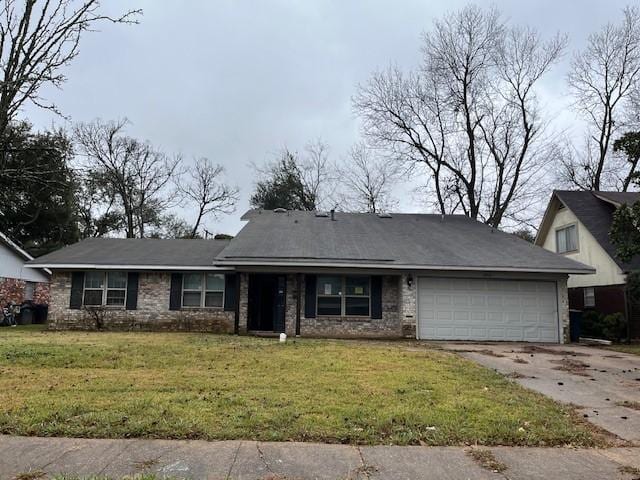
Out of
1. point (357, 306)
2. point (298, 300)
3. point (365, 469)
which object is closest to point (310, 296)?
point (298, 300)

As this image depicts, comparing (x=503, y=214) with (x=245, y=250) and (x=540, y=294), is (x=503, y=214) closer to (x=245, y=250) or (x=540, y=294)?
(x=540, y=294)

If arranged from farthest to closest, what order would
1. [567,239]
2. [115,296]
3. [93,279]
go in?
[567,239] → [93,279] → [115,296]

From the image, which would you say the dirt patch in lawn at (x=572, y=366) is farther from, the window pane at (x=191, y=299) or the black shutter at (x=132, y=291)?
the black shutter at (x=132, y=291)

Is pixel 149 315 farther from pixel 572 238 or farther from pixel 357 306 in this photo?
pixel 572 238

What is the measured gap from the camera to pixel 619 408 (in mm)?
6418

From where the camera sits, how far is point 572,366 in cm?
997

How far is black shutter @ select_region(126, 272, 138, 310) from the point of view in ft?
54.3

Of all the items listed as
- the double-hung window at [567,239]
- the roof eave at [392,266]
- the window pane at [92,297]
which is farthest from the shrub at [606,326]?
the window pane at [92,297]

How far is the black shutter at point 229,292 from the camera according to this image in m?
16.4

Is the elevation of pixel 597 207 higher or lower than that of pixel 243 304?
higher

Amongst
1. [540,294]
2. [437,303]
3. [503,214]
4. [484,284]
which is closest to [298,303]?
[437,303]

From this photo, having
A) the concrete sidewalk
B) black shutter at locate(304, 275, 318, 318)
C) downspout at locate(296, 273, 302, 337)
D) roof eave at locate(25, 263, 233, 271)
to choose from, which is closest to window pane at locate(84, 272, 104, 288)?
roof eave at locate(25, 263, 233, 271)

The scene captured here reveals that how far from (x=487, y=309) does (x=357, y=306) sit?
4014mm

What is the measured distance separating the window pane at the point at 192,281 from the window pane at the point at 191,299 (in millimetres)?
198
